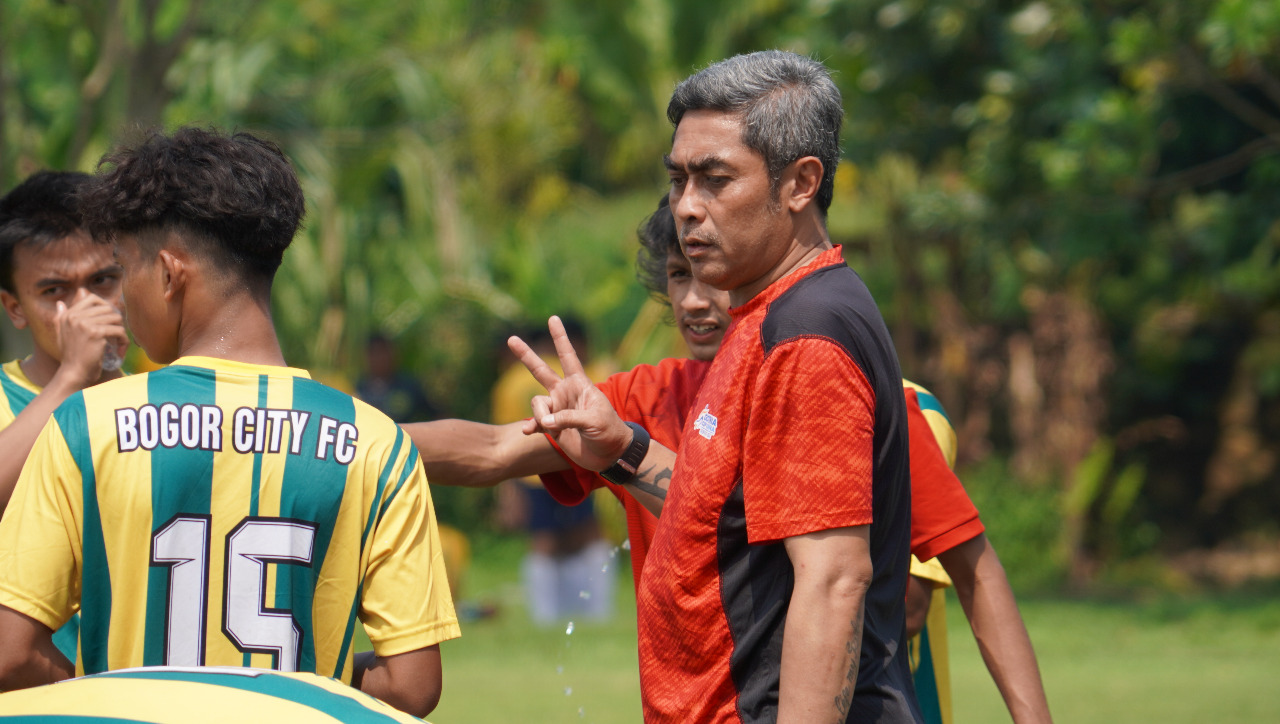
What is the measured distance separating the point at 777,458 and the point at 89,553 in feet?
4.08

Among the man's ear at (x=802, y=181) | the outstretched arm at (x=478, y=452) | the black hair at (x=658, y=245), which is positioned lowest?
the outstretched arm at (x=478, y=452)

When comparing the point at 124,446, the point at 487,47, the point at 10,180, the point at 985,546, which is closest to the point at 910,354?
the point at 487,47

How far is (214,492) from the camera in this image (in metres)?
2.36

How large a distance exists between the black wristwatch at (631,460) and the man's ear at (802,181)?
77 cm

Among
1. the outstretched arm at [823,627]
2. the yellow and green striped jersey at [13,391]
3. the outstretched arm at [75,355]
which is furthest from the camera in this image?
the yellow and green striped jersey at [13,391]

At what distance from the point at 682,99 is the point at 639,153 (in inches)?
590

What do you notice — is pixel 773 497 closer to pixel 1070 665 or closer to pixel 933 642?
pixel 933 642

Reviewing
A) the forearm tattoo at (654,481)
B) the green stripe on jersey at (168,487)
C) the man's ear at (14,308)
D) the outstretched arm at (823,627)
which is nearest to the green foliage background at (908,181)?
the man's ear at (14,308)

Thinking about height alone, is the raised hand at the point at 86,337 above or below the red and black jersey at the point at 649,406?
above

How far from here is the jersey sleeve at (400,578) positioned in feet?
8.21

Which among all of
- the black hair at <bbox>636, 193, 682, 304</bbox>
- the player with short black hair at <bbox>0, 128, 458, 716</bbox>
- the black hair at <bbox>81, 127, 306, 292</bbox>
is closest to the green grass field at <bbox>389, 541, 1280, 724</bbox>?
the black hair at <bbox>636, 193, 682, 304</bbox>

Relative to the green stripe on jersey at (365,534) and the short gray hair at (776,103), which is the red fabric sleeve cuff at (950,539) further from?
the green stripe on jersey at (365,534)

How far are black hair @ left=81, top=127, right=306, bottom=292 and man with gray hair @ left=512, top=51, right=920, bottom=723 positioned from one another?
0.80 m

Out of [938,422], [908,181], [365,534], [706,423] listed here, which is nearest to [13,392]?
[365,534]
